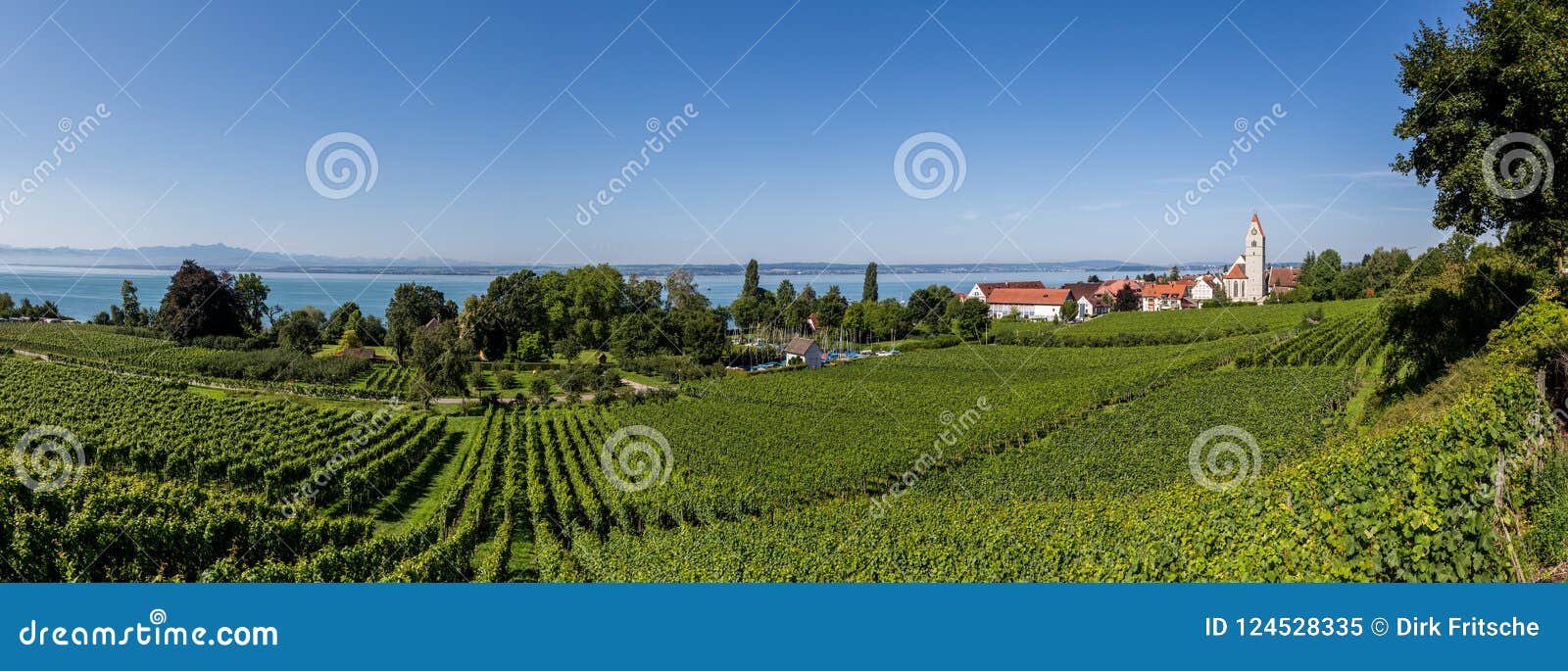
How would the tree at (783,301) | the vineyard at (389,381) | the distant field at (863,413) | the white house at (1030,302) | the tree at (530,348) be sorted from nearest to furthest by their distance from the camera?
the distant field at (863,413) → the vineyard at (389,381) → the tree at (530,348) → the tree at (783,301) → the white house at (1030,302)

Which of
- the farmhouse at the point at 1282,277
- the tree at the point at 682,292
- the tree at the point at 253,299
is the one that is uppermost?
the farmhouse at the point at 1282,277

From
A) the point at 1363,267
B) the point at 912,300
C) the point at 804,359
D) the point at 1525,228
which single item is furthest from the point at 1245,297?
the point at 1525,228

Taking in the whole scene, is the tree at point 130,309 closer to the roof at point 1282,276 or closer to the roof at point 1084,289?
the roof at point 1084,289

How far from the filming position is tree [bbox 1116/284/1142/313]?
6725cm

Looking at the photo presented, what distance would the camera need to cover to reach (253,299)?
1302 cm

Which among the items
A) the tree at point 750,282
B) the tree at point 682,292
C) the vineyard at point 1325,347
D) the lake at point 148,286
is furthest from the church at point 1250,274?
the lake at point 148,286

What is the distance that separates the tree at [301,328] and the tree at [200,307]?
0.70 metres

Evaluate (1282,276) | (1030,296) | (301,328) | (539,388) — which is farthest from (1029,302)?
(301,328)

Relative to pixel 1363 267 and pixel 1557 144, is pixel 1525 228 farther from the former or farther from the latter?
pixel 1363 267

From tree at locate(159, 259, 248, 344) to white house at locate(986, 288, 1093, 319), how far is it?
62094mm

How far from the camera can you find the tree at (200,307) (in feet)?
39.6

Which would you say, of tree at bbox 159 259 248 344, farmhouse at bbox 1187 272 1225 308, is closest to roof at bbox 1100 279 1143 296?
farmhouse at bbox 1187 272 1225 308

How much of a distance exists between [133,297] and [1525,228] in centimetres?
2258

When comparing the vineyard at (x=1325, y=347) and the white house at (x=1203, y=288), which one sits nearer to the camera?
the vineyard at (x=1325, y=347)
